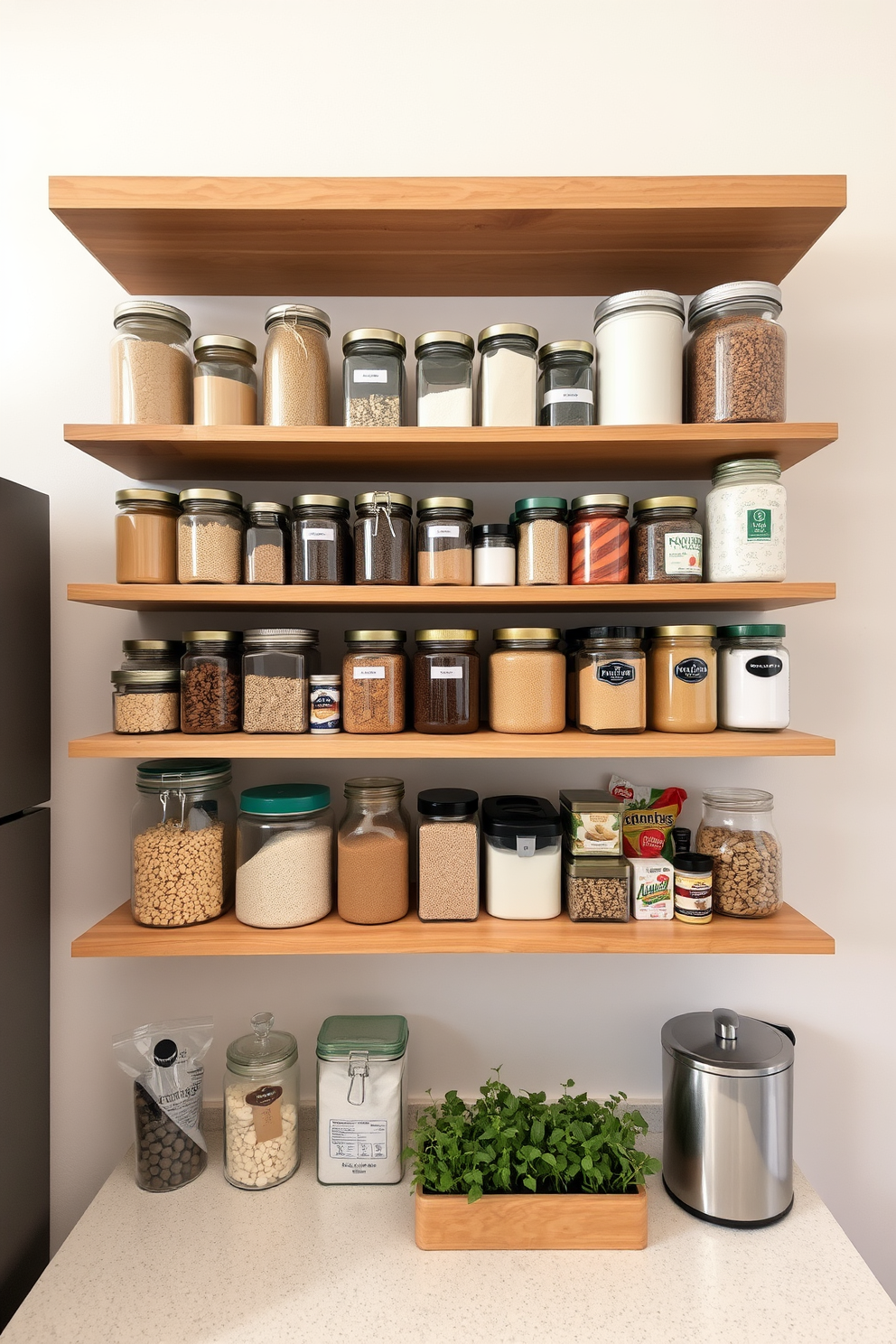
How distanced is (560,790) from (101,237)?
115 cm

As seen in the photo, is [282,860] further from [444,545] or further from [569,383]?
[569,383]

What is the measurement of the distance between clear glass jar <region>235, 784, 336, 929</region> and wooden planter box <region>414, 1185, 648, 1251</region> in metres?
0.44

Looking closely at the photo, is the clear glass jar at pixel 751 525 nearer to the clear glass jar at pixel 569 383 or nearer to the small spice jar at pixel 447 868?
the clear glass jar at pixel 569 383

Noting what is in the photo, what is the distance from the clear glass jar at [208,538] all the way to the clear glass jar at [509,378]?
41cm

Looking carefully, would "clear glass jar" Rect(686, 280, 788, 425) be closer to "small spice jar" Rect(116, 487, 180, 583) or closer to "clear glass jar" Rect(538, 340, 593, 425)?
"clear glass jar" Rect(538, 340, 593, 425)

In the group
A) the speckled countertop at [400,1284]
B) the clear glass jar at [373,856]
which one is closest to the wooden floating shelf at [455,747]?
the clear glass jar at [373,856]

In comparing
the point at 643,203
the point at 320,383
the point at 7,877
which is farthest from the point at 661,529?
the point at 7,877

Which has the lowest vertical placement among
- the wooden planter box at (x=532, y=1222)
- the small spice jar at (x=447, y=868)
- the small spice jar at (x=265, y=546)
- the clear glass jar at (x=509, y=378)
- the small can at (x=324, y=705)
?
the wooden planter box at (x=532, y=1222)

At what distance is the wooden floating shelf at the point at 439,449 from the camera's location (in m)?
0.98

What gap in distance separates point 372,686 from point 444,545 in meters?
0.24

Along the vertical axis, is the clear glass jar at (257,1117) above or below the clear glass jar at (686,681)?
below
